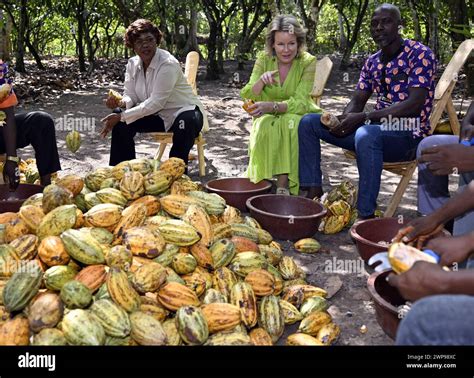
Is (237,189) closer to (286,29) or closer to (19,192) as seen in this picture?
(286,29)

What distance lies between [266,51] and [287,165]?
1.26 m

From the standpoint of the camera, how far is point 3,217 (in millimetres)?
3465

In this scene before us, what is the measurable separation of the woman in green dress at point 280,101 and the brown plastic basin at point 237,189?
99 millimetres

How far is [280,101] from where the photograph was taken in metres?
5.29

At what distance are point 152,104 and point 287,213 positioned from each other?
1848 mm

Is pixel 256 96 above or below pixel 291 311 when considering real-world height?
above

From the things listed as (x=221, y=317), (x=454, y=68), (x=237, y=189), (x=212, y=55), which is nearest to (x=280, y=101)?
(x=237, y=189)

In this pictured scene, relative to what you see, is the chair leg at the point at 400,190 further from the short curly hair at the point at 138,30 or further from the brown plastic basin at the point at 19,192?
the brown plastic basin at the point at 19,192

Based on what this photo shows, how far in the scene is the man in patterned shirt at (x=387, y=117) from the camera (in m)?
4.26

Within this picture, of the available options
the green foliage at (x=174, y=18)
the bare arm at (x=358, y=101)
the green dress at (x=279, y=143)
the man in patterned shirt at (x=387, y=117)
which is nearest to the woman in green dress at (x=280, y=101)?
the green dress at (x=279, y=143)

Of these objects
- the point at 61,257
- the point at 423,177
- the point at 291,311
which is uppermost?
the point at 423,177

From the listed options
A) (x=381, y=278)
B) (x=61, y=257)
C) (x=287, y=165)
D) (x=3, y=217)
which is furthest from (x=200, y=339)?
(x=287, y=165)

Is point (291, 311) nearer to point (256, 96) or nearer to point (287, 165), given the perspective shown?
point (287, 165)

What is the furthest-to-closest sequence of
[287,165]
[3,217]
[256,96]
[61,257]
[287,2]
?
[287,2] < [256,96] < [287,165] < [3,217] < [61,257]
